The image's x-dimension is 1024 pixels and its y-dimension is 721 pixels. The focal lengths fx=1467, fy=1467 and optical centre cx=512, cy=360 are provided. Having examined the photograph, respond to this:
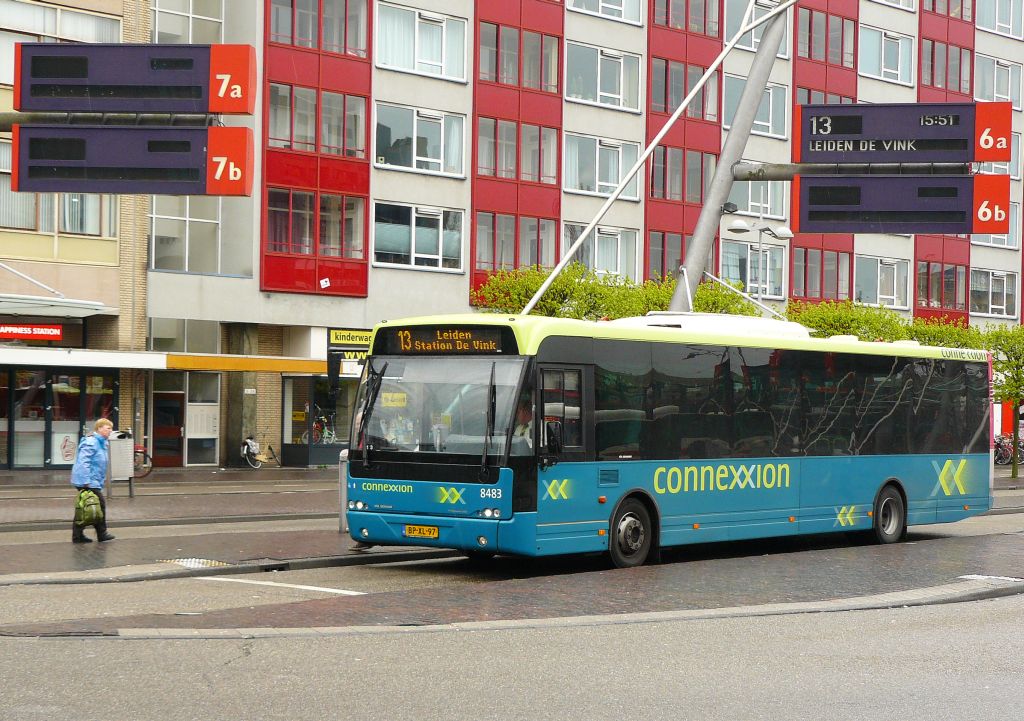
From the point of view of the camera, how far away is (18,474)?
34.7 m

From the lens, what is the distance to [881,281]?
58.9 metres

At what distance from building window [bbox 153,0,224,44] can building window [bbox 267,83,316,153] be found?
2.42m

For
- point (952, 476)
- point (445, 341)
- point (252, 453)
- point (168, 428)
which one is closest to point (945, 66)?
point (252, 453)

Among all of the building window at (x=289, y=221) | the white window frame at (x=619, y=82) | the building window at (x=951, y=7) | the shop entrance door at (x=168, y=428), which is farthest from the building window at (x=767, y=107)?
the shop entrance door at (x=168, y=428)

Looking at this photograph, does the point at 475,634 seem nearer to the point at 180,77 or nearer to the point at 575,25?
the point at 180,77

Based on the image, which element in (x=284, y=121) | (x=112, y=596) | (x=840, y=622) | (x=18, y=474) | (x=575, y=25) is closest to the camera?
(x=840, y=622)

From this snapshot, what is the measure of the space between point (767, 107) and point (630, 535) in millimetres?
41024

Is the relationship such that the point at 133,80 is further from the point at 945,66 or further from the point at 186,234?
the point at 945,66

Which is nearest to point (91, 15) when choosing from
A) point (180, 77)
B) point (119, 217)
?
point (119, 217)

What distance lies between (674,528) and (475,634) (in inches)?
251

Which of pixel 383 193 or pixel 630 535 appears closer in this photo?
pixel 630 535

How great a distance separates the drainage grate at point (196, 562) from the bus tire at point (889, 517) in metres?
9.31

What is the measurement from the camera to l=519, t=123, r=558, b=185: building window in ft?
152

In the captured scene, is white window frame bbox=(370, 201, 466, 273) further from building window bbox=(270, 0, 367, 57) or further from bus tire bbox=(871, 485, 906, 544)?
bus tire bbox=(871, 485, 906, 544)
